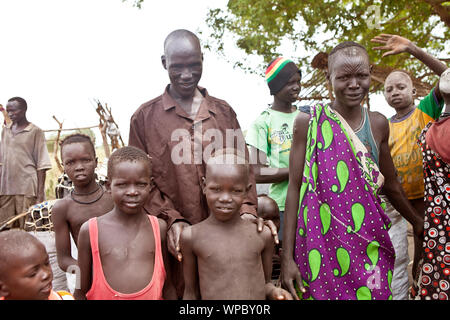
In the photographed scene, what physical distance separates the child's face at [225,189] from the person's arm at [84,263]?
634mm

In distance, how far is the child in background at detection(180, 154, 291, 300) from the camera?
1943mm

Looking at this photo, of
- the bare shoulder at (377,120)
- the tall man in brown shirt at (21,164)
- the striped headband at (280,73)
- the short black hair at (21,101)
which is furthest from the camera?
the tall man in brown shirt at (21,164)

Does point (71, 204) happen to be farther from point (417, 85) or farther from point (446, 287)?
point (417, 85)

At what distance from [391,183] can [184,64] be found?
4.34 feet

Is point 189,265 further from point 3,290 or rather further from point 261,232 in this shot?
point 3,290

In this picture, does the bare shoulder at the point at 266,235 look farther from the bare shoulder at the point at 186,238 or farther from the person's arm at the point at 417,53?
the person's arm at the point at 417,53

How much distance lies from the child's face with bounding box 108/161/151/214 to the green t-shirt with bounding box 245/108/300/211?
1.05 meters

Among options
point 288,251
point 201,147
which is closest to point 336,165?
point 288,251

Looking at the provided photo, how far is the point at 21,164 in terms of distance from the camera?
541 cm

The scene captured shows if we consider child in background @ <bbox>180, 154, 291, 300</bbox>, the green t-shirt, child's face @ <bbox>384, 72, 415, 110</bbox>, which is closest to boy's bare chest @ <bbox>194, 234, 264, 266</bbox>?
child in background @ <bbox>180, 154, 291, 300</bbox>

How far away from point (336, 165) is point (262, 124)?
99cm

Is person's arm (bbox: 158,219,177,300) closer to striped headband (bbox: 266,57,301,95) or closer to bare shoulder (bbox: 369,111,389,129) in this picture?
bare shoulder (bbox: 369,111,389,129)

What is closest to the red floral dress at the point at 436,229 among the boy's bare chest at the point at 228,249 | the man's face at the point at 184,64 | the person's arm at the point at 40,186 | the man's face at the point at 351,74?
the man's face at the point at 351,74

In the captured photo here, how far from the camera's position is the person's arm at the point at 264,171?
2771 millimetres
